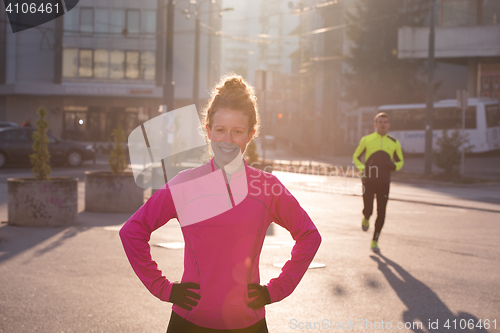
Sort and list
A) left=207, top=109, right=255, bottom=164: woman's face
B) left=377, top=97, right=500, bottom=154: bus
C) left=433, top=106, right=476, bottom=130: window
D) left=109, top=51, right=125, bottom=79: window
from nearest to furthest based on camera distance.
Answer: left=207, top=109, right=255, bottom=164: woman's face → left=377, top=97, right=500, bottom=154: bus → left=433, top=106, right=476, bottom=130: window → left=109, top=51, right=125, bottom=79: window

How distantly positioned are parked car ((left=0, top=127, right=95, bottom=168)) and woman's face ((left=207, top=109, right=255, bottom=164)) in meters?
24.1

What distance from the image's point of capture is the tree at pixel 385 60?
48.8 meters

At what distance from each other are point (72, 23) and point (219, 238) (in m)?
51.3

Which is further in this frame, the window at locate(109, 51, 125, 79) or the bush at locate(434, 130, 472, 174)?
the window at locate(109, 51, 125, 79)

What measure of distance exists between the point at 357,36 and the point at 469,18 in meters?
9.64

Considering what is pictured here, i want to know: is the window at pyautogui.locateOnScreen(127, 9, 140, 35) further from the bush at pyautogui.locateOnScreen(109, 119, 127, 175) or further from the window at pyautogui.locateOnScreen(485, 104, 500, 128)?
the bush at pyautogui.locateOnScreen(109, 119, 127, 175)

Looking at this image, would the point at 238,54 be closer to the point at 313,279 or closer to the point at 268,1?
the point at 268,1

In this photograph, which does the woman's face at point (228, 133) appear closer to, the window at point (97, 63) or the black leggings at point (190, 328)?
the black leggings at point (190, 328)

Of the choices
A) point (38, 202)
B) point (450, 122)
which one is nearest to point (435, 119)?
point (450, 122)

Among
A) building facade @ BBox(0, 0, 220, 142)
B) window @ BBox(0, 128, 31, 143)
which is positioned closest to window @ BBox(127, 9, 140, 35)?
building facade @ BBox(0, 0, 220, 142)

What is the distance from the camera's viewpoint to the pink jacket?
2600 mm

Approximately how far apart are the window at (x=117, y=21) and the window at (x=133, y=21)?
0.46m

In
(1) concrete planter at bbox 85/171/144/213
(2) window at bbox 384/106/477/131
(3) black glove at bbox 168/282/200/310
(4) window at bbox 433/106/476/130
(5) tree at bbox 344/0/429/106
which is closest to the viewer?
(3) black glove at bbox 168/282/200/310

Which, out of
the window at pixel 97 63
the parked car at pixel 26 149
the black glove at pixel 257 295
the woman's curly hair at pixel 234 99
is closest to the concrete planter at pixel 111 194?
the woman's curly hair at pixel 234 99
